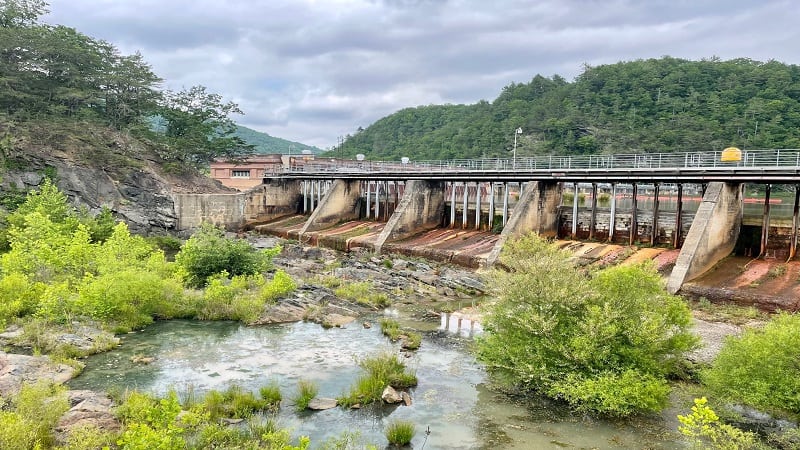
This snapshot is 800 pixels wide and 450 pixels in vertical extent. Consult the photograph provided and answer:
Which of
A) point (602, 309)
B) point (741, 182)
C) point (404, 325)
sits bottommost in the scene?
point (404, 325)

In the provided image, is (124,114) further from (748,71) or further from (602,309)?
(748,71)

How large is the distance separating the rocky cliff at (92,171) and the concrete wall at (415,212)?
64.2 ft

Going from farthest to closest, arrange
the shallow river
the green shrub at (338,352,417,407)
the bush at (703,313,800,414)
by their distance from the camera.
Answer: the green shrub at (338,352,417,407) < the shallow river < the bush at (703,313,800,414)

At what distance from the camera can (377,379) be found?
14266mm

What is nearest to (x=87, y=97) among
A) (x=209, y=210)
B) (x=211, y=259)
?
(x=209, y=210)

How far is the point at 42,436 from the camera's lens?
1002cm

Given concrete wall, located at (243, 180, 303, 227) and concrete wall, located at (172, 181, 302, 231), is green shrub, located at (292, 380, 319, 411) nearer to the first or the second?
concrete wall, located at (172, 181, 302, 231)

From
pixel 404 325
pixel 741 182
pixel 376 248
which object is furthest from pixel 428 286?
pixel 741 182

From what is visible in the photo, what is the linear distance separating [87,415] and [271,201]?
130 ft

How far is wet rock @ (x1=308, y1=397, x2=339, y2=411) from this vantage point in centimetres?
1322

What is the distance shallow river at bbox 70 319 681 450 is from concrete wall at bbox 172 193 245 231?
26312 millimetres

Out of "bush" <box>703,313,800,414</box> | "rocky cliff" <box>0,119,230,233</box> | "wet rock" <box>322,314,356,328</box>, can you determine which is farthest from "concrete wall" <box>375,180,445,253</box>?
"bush" <box>703,313,800,414</box>

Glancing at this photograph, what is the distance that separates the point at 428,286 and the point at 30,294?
17300 mm

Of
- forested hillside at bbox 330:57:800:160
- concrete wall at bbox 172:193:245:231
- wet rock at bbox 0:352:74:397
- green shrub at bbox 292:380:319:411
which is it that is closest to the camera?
wet rock at bbox 0:352:74:397
